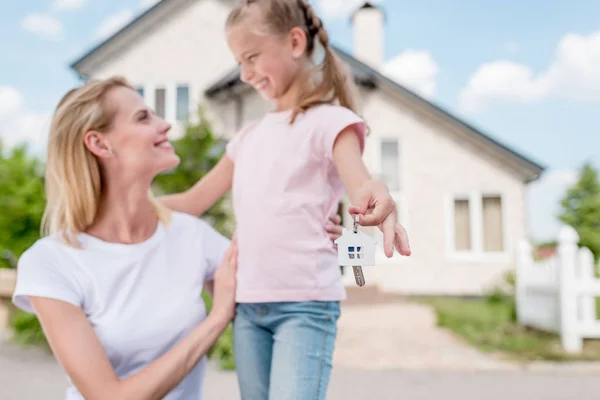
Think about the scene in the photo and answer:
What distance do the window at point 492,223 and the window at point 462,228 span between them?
0.33 m

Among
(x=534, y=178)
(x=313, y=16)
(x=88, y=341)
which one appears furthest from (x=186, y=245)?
(x=534, y=178)

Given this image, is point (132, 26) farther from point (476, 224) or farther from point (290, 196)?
point (290, 196)

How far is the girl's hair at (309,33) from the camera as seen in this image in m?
2.13

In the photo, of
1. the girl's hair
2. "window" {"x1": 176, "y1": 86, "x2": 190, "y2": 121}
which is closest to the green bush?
the girl's hair

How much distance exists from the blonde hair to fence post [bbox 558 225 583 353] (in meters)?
5.99

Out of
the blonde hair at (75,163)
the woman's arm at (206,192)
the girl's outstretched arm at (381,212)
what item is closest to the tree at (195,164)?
the woman's arm at (206,192)

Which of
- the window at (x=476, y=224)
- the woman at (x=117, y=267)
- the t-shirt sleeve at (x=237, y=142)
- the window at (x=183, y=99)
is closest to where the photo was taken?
the woman at (x=117, y=267)

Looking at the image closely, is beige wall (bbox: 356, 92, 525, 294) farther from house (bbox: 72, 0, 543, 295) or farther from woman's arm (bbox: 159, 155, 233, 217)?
woman's arm (bbox: 159, 155, 233, 217)

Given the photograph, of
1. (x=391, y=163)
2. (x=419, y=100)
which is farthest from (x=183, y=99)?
(x=419, y=100)

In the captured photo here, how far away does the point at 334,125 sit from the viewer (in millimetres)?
1945

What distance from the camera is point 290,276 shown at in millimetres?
1994

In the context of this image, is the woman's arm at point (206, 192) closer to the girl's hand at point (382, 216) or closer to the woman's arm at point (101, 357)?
the woman's arm at point (101, 357)

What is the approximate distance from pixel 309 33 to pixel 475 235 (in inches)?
459

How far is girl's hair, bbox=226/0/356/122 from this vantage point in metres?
2.13
